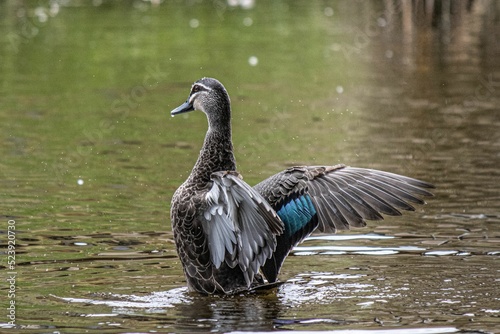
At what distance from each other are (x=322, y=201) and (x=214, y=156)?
0.79 metres

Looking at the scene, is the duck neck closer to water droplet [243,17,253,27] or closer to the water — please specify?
the water

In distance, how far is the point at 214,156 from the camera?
745 cm

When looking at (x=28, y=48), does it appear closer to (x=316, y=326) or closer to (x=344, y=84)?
(x=344, y=84)

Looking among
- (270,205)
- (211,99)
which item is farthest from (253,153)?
(270,205)

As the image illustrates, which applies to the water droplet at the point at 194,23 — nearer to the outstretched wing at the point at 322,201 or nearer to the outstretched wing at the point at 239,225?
the outstretched wing at the point at 322,201

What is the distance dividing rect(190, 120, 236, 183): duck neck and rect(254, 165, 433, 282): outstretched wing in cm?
29

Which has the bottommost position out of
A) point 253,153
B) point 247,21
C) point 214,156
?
point 253,153

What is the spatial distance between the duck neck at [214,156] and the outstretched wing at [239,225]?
361 millimetres

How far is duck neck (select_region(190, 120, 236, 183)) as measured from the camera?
7.41 meters

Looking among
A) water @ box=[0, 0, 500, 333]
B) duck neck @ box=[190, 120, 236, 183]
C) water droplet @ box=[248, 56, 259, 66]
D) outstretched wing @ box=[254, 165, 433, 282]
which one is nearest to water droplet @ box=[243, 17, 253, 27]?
water @ box=[0, 0, 500, 333]

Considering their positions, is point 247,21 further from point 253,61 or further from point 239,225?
point 239,225

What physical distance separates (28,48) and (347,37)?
6.79 m

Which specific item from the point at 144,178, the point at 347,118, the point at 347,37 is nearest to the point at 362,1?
the point at 347,37

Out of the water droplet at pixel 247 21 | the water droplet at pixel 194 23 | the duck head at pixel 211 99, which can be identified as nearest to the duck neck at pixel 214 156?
the duck head at pixel 211 99
